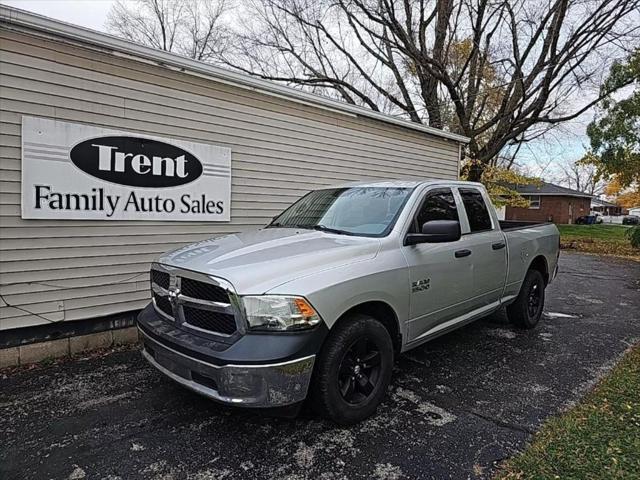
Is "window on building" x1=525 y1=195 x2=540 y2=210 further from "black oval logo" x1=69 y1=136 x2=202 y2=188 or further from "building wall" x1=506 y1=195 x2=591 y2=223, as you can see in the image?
"black oval logo" x1=69 y1=136 x2=202 y2=188

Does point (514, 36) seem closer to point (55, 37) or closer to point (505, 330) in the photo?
point (505, 330)

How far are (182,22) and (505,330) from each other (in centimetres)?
2527

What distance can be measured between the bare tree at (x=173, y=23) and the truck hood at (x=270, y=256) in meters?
21.3

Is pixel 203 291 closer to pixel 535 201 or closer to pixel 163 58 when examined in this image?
pixel 163 58

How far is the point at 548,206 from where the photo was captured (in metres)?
37.2

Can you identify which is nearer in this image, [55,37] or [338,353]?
[338,353]

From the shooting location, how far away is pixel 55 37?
4066mm

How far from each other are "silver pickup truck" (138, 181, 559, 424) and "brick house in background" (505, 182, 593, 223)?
36425 mm

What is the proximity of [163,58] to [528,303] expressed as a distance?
5.28 meters

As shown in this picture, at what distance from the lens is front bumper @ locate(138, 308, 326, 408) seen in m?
2.42

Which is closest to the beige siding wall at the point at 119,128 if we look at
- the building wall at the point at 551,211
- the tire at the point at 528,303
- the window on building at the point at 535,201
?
the tire at the point at 528,303

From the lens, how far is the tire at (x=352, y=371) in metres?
2.69

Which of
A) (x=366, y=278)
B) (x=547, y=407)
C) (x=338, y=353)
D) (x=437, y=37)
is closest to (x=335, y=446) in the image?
(x=338, y=353)

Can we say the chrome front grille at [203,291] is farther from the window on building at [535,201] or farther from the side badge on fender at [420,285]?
the window on building at [535,201]
